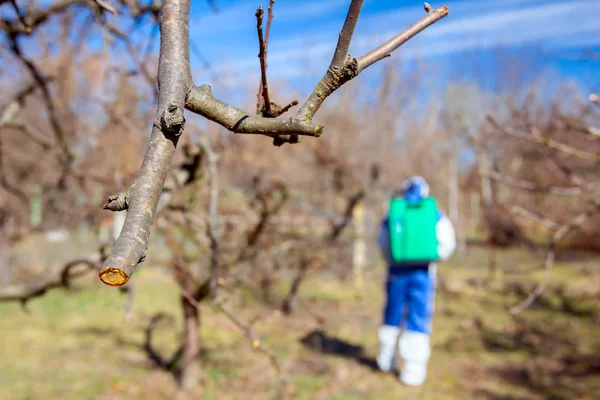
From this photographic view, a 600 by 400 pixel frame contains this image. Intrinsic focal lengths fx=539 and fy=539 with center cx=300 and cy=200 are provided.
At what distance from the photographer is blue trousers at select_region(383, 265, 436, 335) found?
5.75 meters

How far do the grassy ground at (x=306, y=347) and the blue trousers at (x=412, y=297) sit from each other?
2.09 ft

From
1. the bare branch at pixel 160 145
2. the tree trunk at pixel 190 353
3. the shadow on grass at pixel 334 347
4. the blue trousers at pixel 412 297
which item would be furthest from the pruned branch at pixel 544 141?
the shadow on grass at pixel 334 347

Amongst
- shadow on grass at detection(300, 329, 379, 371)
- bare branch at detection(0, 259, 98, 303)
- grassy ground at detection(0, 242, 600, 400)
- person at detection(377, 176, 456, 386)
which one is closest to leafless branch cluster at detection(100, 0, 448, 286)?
bare branch at detection(0, 259, 98, 303)

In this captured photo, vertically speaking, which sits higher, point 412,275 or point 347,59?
point 347,59

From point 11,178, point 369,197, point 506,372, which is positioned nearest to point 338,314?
point 506,372

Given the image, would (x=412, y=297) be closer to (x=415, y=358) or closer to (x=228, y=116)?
(x=415, y=358)

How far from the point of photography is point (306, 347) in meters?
6.79

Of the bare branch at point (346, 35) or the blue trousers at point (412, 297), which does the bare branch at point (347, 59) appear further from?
the blue trousers at point (412, 297)

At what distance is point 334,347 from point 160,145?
630cm

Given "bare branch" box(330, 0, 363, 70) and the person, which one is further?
the person

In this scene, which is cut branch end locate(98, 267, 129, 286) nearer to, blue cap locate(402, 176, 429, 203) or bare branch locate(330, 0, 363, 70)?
bare branch locate(330, 0, 363, 70)

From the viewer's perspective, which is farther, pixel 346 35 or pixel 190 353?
pixel 190 353

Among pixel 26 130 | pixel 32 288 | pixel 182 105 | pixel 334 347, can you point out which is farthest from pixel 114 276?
pixel 334 347

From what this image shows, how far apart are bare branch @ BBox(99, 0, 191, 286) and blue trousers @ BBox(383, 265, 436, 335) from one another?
16.7ft
